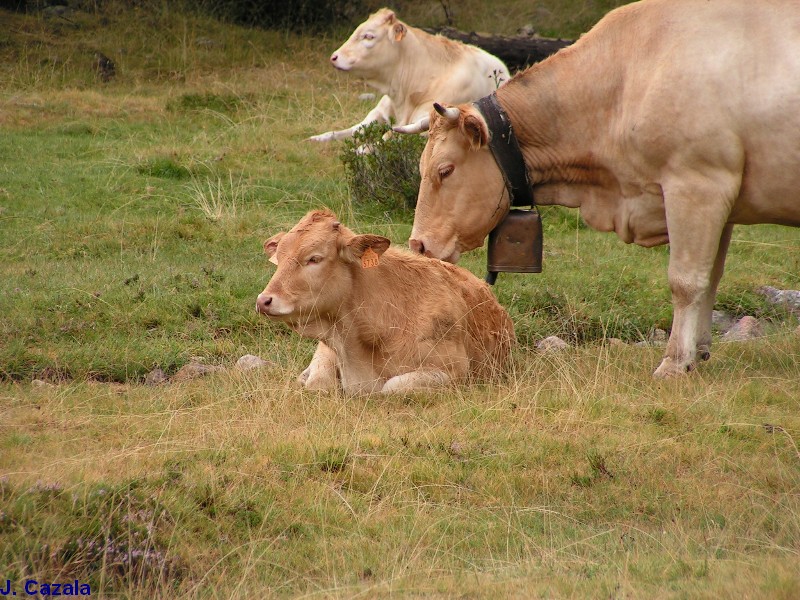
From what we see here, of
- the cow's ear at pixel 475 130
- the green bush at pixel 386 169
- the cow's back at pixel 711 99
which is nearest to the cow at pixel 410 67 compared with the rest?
the green bush at pixel 386 169

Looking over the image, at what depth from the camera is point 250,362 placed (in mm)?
8227

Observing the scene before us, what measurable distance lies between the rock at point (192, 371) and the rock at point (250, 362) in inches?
6.9

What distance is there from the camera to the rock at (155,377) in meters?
8.03

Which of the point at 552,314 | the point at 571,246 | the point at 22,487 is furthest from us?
the point at 571,246

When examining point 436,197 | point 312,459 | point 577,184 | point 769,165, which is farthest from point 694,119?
point 312,459

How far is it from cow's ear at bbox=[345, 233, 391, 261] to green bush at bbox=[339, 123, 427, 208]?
15.1 feet

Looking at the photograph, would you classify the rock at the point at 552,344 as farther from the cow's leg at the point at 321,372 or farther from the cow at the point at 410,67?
the cow at the point at 410,67

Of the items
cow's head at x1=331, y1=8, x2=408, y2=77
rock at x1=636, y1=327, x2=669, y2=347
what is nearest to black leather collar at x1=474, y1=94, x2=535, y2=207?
rock at x1=636, y1=327, x2=669, y2=347

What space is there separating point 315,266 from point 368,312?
1.77ft

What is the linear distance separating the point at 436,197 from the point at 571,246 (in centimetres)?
374

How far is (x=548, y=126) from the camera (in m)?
8.48

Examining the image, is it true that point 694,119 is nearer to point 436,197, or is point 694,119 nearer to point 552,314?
point 436,197

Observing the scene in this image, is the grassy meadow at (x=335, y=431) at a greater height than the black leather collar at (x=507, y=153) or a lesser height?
lesser

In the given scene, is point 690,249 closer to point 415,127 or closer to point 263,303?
point 415,127
